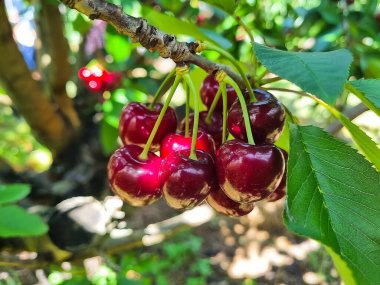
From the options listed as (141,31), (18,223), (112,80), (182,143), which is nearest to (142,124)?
(182,143)

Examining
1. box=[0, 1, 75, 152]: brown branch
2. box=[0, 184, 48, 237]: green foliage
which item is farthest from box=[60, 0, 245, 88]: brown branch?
box=[0, 1, 75, 152]: brown branch

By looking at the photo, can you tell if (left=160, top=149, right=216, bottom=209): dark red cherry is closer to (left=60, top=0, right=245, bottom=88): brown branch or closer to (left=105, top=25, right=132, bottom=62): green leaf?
(left=60, top=0, right=245, bottom=88): brown branch

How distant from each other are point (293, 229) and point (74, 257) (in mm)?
1409

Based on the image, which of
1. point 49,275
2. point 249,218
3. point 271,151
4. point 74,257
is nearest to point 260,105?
point 271,151

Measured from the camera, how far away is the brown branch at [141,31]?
67 cm

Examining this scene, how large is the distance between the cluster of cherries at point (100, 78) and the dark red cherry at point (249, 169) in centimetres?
155

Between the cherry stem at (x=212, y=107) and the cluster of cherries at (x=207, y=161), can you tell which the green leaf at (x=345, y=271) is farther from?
the cherry stem at (x=212, y=107)

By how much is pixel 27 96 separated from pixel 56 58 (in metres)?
0.38

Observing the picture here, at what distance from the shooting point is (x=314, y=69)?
1.81ft

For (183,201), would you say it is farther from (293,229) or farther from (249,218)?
(249,218)

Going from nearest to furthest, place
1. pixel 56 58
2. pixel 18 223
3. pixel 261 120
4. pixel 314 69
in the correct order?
1. pixel 314 69
2. pixel 261 120
3. pixel 18 223
4. pixel 56 58

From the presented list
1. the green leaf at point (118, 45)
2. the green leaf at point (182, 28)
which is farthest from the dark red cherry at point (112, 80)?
the green leaf at point (182, 28)

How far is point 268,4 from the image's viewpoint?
8.50 ft

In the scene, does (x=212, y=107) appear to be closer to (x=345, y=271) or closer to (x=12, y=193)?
(x=345, y=271)
